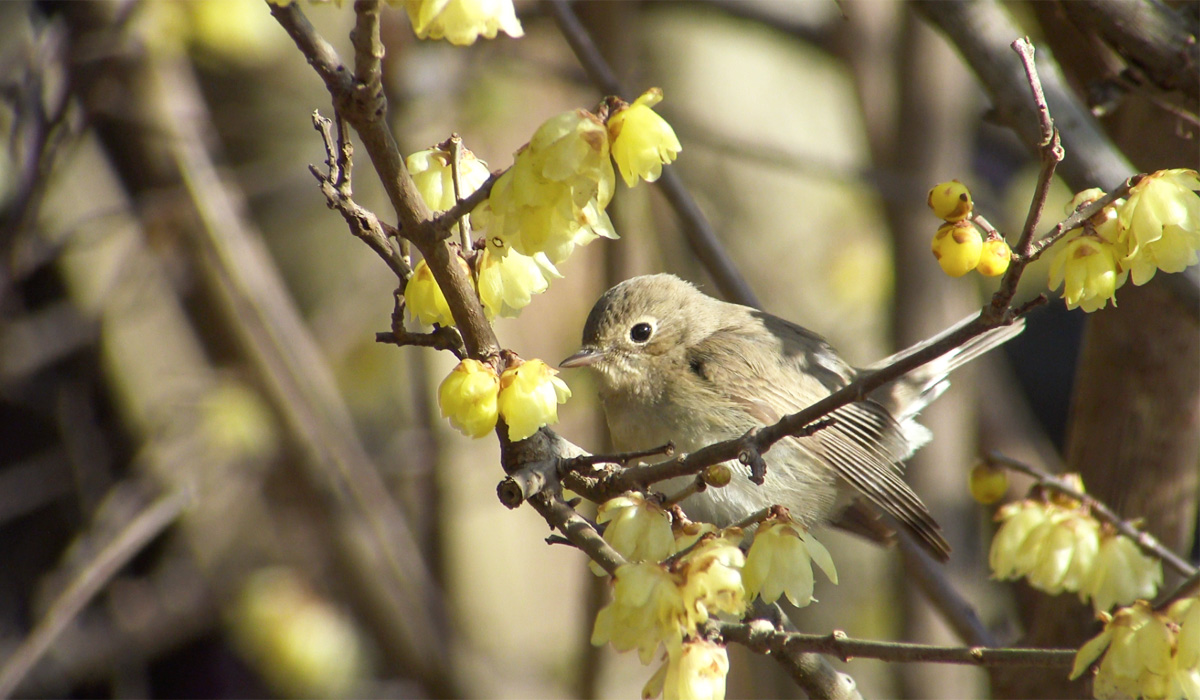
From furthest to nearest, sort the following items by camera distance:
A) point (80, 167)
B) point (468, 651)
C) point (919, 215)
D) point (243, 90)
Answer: point (243, 90), point (80, 167), point (468, 651), point (919, 215)

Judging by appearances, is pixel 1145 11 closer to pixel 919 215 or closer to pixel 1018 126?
pixel 1018 126

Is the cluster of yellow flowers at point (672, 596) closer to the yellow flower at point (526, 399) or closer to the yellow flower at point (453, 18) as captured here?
the yellow flower at point (526, 399)

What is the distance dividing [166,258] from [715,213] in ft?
9.65

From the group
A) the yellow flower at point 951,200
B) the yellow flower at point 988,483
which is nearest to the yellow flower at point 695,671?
the yellow flower at point 951,200

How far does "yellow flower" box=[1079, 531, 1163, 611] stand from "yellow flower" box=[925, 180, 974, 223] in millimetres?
1149

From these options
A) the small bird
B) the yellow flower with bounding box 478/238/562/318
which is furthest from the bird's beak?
the yellow flower with bounding box 478/238/562/318

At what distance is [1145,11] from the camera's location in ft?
7.92

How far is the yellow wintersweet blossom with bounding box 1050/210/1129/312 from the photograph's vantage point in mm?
1587

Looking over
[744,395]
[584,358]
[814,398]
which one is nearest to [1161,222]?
[744,395]

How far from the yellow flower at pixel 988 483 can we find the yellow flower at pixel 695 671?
126 centimetres

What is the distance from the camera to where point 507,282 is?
1774mm

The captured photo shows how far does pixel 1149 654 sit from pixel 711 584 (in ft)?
2.57

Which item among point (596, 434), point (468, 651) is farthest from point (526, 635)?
point (596, 434)

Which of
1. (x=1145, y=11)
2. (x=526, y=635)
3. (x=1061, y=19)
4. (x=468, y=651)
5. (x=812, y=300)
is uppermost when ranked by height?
(x=812, y=300)
